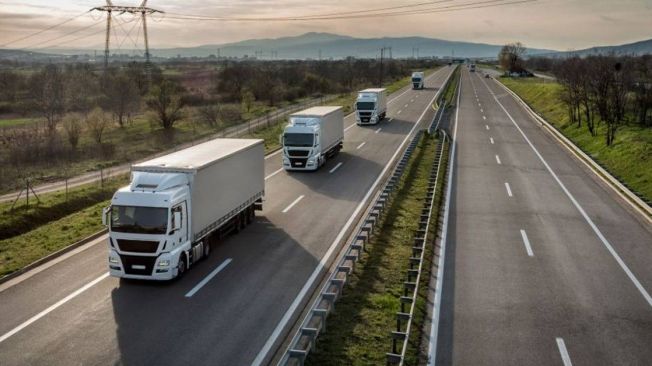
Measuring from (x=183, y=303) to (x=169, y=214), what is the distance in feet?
8.26

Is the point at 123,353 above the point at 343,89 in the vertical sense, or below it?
below

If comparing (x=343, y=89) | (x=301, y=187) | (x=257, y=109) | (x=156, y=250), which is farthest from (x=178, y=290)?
(x=343, y=89)

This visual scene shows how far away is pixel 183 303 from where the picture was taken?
48.0ft

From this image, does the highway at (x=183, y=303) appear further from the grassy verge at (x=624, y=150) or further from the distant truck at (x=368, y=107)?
the distant truck at (x=368, y=107)

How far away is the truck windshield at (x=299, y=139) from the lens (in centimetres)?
3109

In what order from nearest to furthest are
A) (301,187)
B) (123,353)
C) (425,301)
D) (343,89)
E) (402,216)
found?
(123,353)
(425,301)
(402,216)
(301,187)
(343,89)

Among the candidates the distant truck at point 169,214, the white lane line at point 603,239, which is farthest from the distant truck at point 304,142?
the white lane line at point 603,239

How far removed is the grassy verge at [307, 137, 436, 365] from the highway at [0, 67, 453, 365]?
46.8 inches

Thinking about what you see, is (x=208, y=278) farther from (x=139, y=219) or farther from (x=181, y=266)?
(x=139, y=219)

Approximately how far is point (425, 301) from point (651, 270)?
8.04 metres

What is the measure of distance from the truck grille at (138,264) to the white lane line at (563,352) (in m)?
10.7

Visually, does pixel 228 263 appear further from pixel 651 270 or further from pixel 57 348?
pixel 651 270

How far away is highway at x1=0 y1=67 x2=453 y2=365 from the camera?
479 inches

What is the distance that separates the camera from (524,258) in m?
18.0
